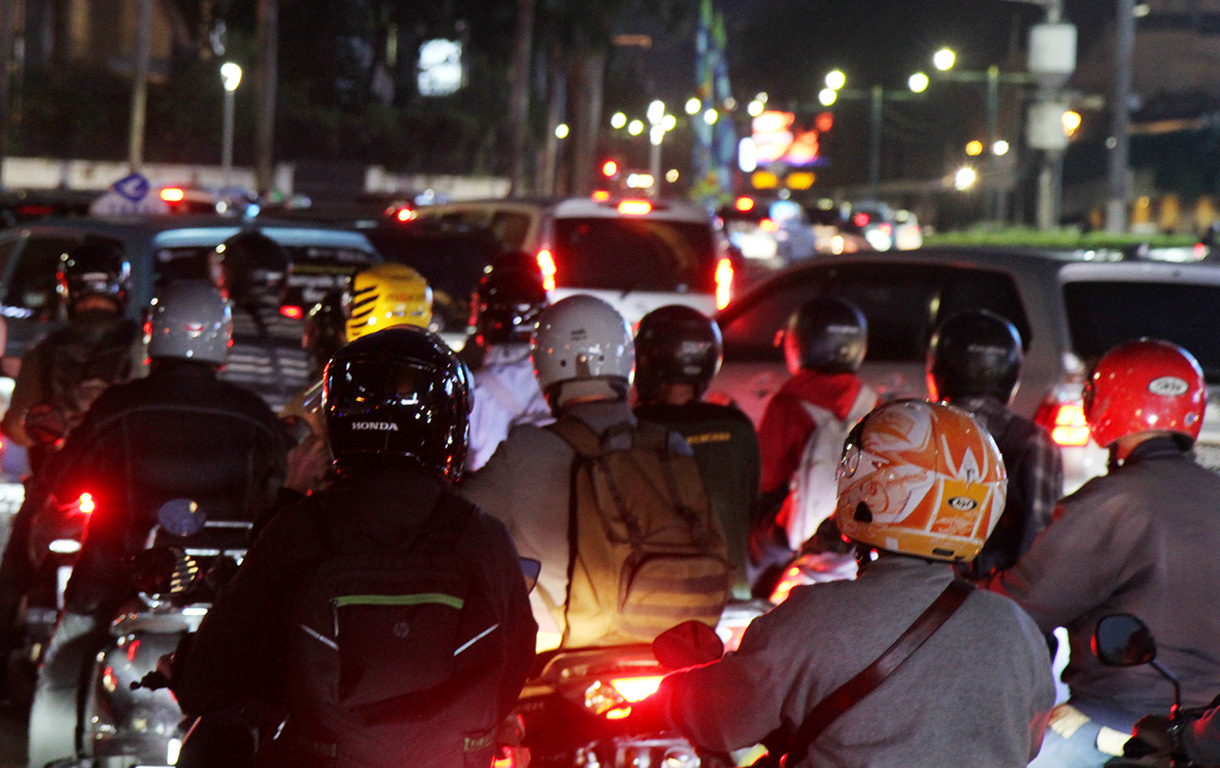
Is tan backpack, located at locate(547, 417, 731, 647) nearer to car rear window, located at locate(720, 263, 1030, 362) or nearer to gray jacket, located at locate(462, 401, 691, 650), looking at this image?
gray jacket, located at locate(462, 401, 691, 650)

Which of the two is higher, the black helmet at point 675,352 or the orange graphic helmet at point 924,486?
the black helmet at point 675,352

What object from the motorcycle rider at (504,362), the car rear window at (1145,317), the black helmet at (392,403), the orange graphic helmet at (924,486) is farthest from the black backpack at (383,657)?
the car rear window at (1145,317)

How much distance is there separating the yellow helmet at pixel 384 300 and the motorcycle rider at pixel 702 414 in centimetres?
74

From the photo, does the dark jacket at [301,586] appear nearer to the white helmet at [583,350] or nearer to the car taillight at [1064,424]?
the white helmet at [583,350]

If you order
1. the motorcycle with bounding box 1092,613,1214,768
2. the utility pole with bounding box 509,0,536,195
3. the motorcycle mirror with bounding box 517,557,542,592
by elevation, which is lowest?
the motorcycle with bounding box 1092,613,1214,768

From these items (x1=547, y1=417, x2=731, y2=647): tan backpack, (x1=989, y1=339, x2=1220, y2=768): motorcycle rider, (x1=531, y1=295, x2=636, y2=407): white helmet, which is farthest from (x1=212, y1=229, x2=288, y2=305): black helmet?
(x1=989, y1=339, x2=1220, y2=768): motorcycle rider

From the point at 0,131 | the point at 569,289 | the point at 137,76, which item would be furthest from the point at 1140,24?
the point at 569,289

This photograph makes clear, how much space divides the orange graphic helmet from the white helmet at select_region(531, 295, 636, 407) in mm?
1538

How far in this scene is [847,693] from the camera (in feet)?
9.08

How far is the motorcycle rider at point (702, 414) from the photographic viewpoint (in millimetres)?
5125

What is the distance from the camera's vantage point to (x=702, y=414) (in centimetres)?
516

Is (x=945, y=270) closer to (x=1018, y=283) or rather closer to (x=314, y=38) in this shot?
(x=1018, y=283)

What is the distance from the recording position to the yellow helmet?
17.3ft

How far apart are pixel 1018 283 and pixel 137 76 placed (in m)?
39.3
